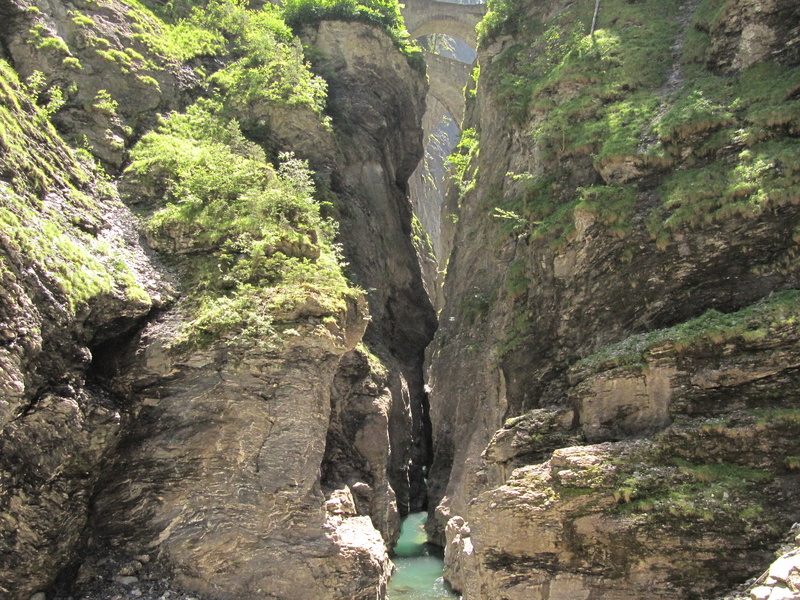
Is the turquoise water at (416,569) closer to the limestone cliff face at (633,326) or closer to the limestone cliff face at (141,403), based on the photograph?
the limestone cliff face at (633,326)

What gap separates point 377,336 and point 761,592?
55.9ft

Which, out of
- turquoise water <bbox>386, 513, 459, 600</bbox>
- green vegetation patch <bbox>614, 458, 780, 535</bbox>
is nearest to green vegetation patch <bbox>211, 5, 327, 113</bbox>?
turquoise water <bbox>386, 513, 459, 600</bbox>

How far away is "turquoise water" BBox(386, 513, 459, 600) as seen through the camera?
58.4ft

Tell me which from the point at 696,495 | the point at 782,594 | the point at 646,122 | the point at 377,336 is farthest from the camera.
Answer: the point at 377,336

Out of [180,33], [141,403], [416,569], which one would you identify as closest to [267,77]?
[180,33]

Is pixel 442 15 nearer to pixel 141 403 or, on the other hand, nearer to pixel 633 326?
pixel 633 326

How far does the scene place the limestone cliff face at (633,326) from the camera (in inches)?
428

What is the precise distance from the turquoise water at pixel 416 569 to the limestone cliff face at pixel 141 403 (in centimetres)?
135

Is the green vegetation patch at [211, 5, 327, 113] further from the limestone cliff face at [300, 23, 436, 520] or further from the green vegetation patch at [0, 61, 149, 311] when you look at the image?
the green vegetation patch at [0, 61, 149, 311]

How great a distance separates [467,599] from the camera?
1355cm

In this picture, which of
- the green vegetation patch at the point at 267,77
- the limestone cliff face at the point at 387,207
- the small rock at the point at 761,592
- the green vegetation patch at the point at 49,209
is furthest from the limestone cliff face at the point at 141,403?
the small rock at the point at 761,592

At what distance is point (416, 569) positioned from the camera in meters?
19.9

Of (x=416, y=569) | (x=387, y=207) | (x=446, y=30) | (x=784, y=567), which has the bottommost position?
(x=416, y=569)

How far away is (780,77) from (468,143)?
47.9 feet
